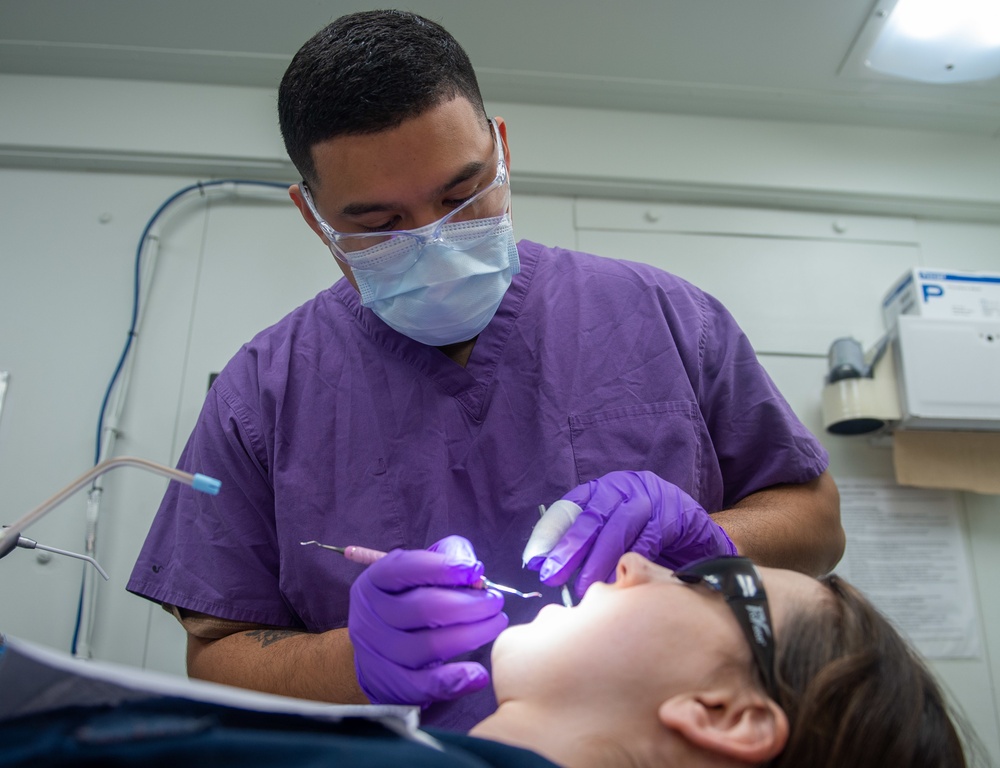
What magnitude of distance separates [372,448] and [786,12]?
1.75 meters

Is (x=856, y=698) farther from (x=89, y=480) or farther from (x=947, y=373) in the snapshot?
(x=947, y=373)

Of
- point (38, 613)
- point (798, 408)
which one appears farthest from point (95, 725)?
point (798, 408)

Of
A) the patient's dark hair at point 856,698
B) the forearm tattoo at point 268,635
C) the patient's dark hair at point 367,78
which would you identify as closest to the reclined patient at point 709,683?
the patient's dark hair at point 856,698

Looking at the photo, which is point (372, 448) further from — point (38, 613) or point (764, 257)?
point (764, 257)

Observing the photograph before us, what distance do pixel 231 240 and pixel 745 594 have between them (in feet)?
6.39

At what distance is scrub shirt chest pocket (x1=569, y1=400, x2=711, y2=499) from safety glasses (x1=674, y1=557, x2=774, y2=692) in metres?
0.31

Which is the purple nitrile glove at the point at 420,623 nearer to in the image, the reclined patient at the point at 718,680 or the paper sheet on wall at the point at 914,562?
the reclined patient at the point at 718,680

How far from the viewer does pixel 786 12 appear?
213 cm

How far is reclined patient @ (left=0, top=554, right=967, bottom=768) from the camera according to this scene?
0.89 metres

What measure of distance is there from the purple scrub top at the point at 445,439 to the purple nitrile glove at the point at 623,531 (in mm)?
165

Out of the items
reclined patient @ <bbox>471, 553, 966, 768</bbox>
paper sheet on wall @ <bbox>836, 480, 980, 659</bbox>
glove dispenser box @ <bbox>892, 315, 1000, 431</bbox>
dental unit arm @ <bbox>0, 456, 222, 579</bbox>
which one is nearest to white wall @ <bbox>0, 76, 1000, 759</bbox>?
paper sheet on wall @ <bbox>836, 480, 980, 659</bbox>

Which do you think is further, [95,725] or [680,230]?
[680,230]

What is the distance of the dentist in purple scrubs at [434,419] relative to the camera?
1207mm

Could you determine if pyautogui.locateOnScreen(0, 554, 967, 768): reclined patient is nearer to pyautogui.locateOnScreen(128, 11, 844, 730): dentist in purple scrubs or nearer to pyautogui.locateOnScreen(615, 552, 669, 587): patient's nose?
pyautogui.locateOnScreen(615, 552, 669, 587): patient's nose
